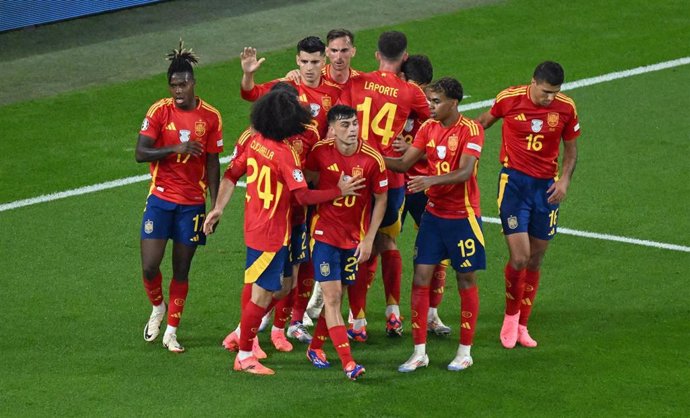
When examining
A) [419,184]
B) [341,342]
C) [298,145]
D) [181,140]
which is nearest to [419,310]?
[341,342]

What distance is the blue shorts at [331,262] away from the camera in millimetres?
10328

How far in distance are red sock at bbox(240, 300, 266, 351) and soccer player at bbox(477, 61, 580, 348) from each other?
2113 mm

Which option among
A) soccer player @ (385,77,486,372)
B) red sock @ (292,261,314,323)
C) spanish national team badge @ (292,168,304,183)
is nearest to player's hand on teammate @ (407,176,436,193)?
soccer player @ (385,77,486,372)

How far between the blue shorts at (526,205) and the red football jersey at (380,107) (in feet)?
2.91

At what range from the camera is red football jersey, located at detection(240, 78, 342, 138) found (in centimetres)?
1104

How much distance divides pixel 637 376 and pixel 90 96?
31.9 feet

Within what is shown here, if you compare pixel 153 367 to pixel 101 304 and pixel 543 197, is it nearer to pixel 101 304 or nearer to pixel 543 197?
pixel 101 304

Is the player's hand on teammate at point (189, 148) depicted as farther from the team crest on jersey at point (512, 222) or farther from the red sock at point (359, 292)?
the team crest on jersey at point (512, 222)

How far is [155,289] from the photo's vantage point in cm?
1126

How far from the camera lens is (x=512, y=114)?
11.2 m

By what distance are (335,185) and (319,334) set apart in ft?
4.09

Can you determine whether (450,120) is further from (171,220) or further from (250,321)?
(171,220)

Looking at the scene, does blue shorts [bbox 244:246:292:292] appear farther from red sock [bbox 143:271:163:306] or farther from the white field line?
the white field line

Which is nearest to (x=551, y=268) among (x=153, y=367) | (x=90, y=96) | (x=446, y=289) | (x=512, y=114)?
(x=446, y=289)
